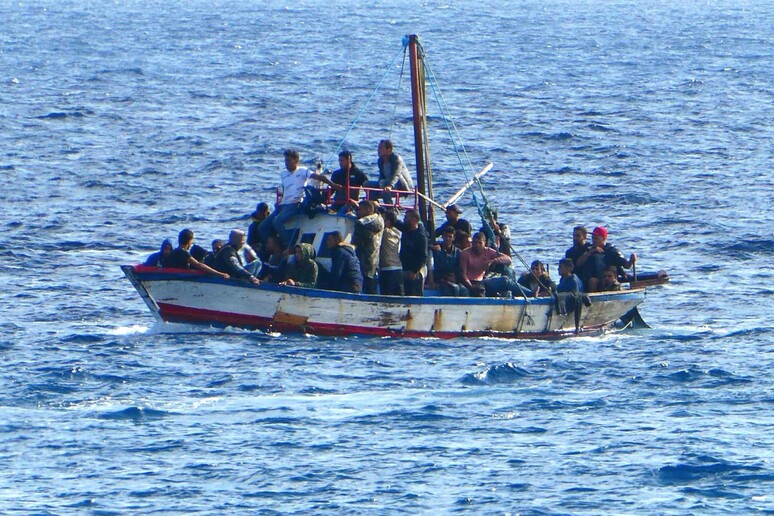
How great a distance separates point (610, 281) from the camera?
2786 centimetres

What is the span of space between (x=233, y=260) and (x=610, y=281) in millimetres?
6939

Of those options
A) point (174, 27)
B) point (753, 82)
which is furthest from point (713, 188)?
point (174, 27)

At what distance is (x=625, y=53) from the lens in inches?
3361

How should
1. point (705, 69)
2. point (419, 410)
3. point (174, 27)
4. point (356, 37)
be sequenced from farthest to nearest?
point (174, 27)
point (356, 37)
point (705, 69)
point (419, 410)

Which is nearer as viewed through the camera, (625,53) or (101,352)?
(101,352)

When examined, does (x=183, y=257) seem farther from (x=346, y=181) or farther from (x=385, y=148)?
(x=385, y=148)

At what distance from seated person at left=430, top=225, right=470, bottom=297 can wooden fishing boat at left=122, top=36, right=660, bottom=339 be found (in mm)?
298

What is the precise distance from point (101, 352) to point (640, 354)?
8465mm

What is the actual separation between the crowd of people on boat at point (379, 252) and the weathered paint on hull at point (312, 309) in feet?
0.88

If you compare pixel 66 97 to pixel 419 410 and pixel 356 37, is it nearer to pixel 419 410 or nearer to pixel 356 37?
pixel 356 37

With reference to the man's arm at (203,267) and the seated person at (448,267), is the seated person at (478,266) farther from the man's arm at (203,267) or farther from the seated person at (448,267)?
the man's arm at (203,267)

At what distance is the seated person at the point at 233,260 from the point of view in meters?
24.8

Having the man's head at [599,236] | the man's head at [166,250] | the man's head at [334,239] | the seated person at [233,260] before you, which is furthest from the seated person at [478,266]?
the man's head at [166,250]

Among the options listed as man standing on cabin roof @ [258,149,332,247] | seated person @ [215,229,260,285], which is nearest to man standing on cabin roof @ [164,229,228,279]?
seated person @ [215,229,260,285]
